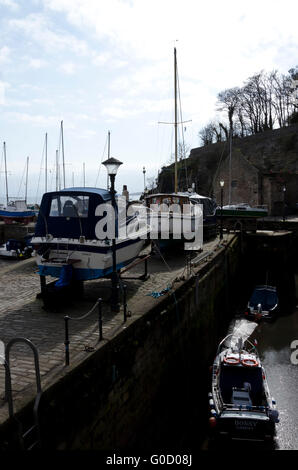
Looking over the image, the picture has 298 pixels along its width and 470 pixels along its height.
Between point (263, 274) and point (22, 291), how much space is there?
18962mm

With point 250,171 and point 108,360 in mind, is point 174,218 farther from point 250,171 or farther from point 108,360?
point 250,171

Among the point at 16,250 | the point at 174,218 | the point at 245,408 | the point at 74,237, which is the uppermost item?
the point at 174,218

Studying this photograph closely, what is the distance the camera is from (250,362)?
11.4 m

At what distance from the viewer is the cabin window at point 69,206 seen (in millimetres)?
9969

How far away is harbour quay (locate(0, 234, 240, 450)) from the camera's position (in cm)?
570

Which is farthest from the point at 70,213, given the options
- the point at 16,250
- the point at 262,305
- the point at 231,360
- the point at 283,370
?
the point at 16,250

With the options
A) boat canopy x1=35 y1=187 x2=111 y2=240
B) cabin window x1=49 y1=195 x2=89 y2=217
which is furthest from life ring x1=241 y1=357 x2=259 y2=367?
cabin window x1=49 y1=195 x2=89 y2=217

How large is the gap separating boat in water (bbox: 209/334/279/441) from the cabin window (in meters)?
6.23

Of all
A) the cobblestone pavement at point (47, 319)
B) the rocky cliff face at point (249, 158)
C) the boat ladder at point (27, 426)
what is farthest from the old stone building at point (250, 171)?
the boat ladder at point (27, 426)

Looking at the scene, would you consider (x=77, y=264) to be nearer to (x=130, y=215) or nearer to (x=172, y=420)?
(x=130, y=215)

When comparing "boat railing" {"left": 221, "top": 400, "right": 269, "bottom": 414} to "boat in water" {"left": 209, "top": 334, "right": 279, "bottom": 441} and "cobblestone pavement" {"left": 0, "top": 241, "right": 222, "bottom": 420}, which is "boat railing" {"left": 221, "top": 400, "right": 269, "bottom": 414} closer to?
"boat in water" {"left": 209, "top": 334, "right": 279, "bottom": 441}

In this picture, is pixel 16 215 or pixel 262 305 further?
pixel 16 215

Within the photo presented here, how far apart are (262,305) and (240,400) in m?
10.5

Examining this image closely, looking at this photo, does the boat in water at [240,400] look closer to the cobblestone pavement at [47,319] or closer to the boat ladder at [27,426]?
the cobblestone pavement at [47,319]
